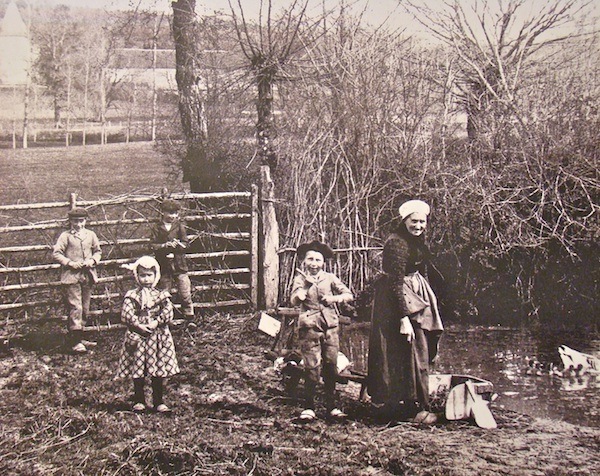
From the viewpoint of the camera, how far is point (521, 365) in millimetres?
5555

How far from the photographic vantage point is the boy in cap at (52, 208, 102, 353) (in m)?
5.49

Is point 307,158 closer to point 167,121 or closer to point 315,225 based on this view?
point 315,225

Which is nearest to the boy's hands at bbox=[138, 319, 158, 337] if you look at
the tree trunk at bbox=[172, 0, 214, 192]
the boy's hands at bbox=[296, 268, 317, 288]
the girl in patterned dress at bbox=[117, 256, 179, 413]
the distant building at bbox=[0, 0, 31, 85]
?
the girl in patterned dress at bbox=[117, 256, 179, 413]

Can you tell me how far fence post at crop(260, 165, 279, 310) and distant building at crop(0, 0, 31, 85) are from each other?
2.52m

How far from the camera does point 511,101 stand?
6594 millimetres

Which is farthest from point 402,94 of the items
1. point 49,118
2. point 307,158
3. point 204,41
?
point 49,118

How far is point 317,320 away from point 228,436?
0.96m

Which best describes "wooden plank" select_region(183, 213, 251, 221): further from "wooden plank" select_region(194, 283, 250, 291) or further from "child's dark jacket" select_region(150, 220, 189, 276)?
"wooden plank" select_region(194, 283, 250, 291)

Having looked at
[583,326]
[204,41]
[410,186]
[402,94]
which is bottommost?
[583,326]

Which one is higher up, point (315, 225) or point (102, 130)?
point (102, 130)

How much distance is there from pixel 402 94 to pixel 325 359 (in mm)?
3588

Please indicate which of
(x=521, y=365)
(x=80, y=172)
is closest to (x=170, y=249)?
(x=521, y=365)

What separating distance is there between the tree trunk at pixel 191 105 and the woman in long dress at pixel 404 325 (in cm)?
431

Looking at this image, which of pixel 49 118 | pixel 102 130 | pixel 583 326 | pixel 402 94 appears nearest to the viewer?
→ pixel 583 326
